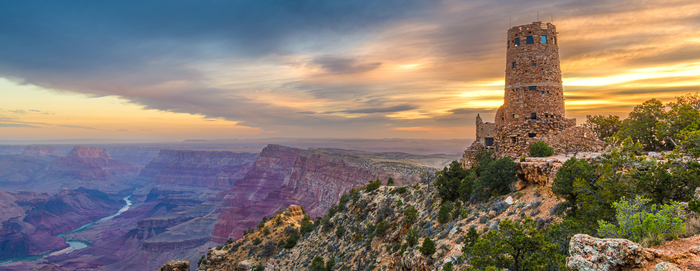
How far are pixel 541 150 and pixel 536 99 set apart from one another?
4975mm

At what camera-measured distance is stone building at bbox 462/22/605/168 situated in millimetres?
25016

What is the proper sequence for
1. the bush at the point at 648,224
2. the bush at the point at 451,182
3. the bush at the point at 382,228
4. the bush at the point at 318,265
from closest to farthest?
the bush at the point at 648,224, the bush at the point at 451,182, the bush at the point at 382,228, the bush at the point at 318,265

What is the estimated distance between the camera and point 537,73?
25.8 metres

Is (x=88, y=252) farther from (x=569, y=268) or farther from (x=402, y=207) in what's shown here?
(x=569, y=268)

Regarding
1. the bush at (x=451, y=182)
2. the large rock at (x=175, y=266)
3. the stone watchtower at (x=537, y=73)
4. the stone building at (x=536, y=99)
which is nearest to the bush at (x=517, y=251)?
the stone building at (x=536, y=99)

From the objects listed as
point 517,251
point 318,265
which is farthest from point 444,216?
point 318,265

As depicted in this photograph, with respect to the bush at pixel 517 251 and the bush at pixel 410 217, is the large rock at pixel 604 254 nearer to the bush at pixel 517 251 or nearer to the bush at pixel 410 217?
the bush at pixel 517 251

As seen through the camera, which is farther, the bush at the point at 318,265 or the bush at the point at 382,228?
the bush at the point at 318,265

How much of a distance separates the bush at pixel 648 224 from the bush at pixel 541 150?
12.7 m

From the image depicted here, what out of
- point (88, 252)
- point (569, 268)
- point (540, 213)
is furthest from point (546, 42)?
point (88, 252)

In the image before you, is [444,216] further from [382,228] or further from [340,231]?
[340,231]

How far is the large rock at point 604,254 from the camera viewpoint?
25.9 ft

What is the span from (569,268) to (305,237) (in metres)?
43.2

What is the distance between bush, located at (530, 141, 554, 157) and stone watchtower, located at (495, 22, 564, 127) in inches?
128
